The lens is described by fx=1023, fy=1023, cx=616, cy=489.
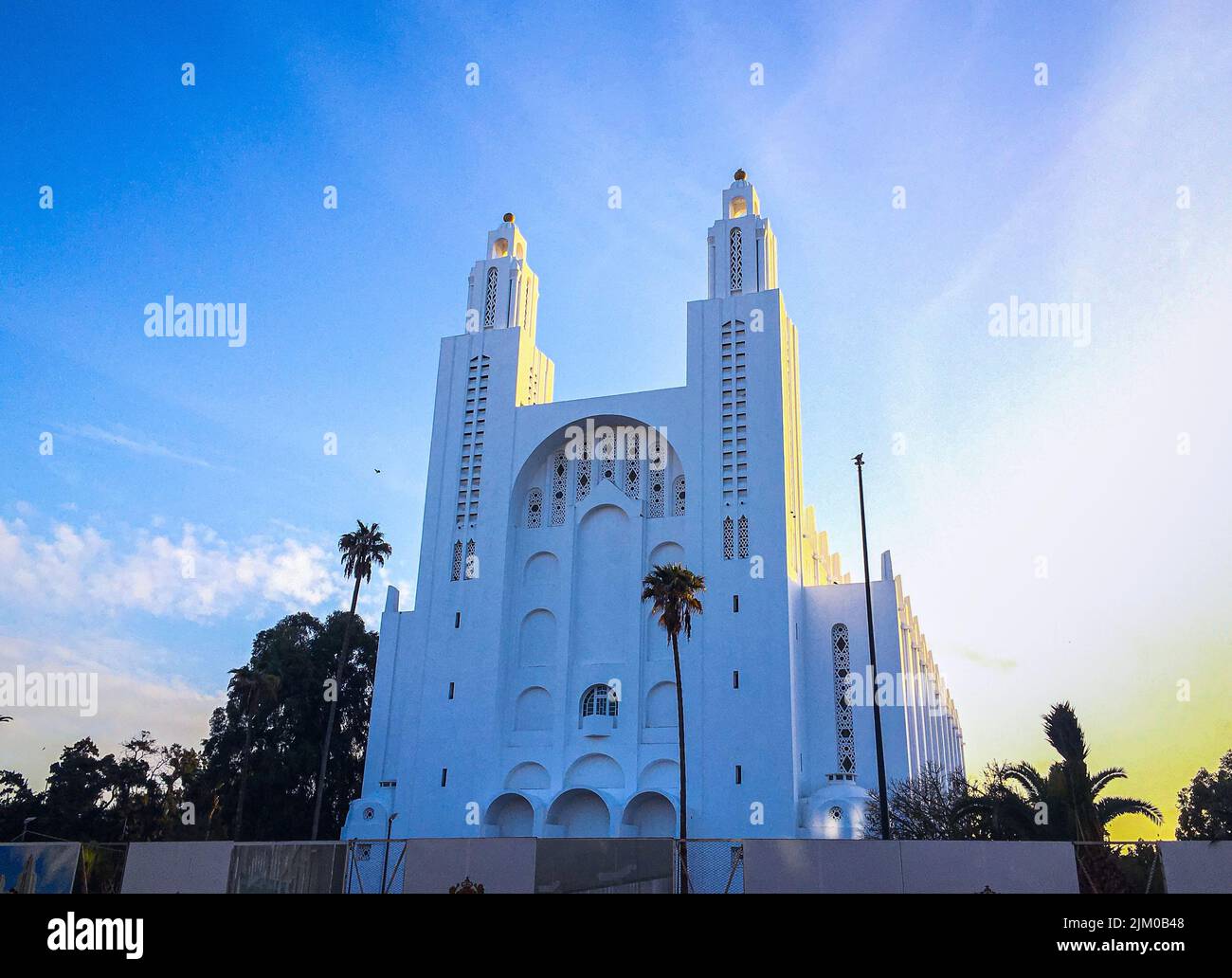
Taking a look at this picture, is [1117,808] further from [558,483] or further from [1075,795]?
[558,483]

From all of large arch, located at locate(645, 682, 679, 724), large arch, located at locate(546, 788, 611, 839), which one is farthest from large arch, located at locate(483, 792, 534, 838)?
large arch, located at locate(645, 682, 679, 724)

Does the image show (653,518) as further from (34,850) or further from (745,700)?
(34,850)

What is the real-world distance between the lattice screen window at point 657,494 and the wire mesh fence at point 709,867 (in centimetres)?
1384

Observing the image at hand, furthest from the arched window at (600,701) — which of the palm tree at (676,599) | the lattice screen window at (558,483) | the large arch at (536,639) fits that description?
the lattice screen window at (558,483)

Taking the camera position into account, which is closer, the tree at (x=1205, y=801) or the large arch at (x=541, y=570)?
the large arch at (x=541, y=570)

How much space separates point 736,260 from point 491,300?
38.5 feet

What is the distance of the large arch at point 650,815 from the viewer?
121 ft

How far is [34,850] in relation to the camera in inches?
701

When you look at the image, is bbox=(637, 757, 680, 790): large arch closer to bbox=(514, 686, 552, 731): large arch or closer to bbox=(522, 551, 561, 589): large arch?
Result: bbox=(514, 686, 552, 731): large arch

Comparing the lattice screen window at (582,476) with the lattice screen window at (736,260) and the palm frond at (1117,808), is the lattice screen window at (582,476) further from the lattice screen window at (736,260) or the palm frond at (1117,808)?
the palm frond at (1117,808)

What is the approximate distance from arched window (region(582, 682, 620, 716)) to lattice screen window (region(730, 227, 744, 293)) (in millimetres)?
17516

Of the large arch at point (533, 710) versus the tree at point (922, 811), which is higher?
the large arch at point (533, 710)
